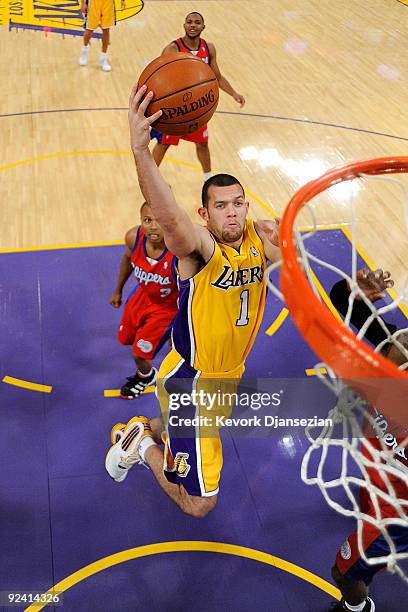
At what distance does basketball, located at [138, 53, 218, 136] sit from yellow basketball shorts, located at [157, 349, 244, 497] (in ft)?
4.31

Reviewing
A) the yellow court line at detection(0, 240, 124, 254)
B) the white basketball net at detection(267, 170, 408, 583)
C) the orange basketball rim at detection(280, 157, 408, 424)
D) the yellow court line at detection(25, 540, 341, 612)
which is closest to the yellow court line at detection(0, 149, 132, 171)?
the yellow court line at detection(0, 240, 124, 254)

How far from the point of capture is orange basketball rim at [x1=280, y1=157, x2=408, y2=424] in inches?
86.9

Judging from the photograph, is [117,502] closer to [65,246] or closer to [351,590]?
[351,590]

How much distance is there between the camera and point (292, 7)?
13109mm

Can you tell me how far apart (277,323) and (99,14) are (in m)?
6.61

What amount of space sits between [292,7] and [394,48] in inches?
112

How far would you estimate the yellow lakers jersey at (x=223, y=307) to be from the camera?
11.3ft

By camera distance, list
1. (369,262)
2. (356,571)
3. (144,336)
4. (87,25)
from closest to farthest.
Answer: (356,571) → (144,336) → (369,262) → (87,25)

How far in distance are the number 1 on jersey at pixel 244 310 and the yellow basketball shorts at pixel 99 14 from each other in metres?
7.63

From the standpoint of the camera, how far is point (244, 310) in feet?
11.7

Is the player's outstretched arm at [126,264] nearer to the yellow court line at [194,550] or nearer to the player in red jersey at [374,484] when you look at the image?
the player in red jersey at [374,484]

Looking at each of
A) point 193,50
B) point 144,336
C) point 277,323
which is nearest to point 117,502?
point 144,336

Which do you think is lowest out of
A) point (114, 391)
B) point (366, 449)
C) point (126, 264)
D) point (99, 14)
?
point (114, 391)

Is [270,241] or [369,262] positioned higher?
[270,241]
